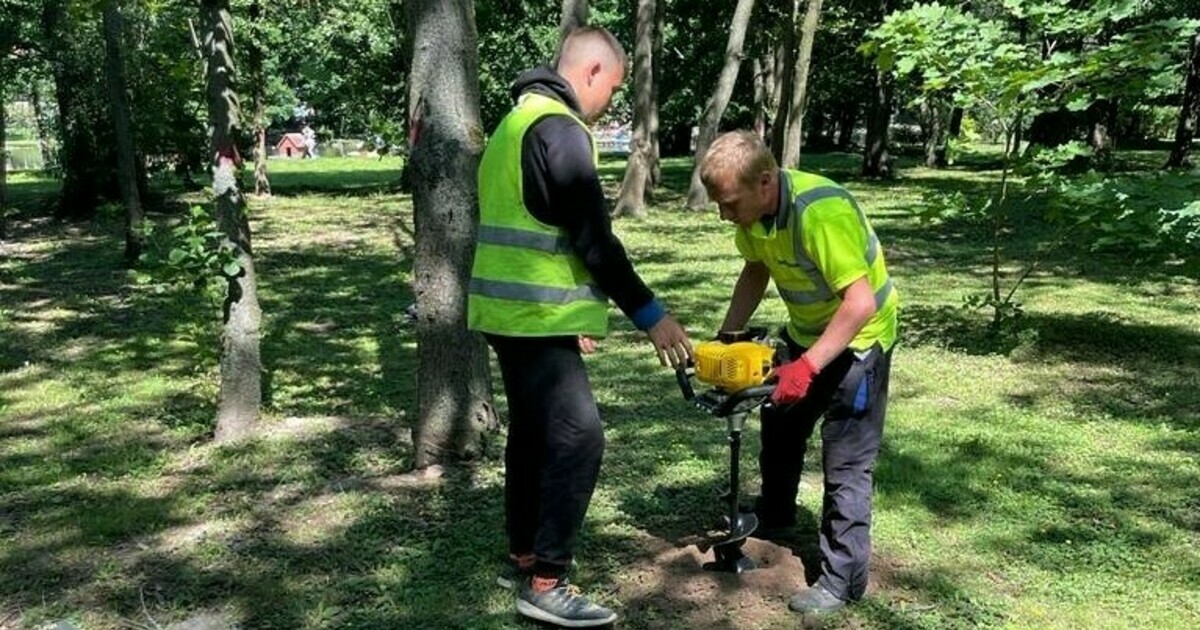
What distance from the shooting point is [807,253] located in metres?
3.21

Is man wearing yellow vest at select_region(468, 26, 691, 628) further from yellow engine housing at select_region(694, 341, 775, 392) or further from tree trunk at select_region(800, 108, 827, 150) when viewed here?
tree trunk at select_region(800, 108, 827, 150)

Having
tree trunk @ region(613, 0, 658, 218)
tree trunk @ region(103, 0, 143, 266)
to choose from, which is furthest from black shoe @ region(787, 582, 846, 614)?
tree trunk @ region(613, 0, 658, 218)

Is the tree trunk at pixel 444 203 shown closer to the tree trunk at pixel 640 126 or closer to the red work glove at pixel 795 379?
the red work glove at pixel 795 379

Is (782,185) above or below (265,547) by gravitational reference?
above

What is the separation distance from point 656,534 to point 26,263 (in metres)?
11.5

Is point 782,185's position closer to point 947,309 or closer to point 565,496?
point 565,496

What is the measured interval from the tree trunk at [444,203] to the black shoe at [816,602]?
1.92m

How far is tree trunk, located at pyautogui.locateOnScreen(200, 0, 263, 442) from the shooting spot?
5.22m

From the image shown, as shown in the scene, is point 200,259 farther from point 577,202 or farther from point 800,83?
point 800,83

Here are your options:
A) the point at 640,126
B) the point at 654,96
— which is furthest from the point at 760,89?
the point at 640,126

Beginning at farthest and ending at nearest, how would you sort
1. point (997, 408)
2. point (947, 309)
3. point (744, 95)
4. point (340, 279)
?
point (744, 95) < point (340, 279) < point (947, 309) < point (997, 408)

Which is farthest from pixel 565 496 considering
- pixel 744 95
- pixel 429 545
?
pixel 744 95

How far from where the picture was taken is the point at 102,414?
612 centimetres

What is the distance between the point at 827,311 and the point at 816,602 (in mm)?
998
